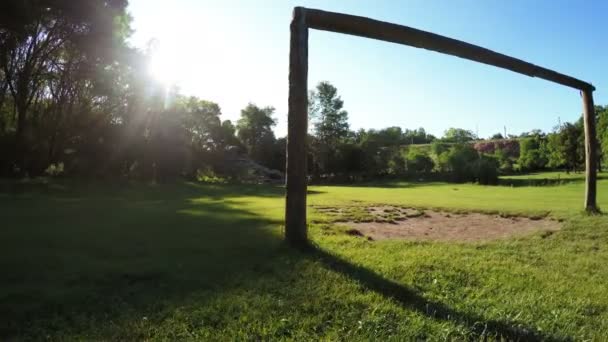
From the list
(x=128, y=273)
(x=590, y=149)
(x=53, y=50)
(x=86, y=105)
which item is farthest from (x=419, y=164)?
(x=128, y=273)

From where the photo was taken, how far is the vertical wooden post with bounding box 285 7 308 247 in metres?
5.80

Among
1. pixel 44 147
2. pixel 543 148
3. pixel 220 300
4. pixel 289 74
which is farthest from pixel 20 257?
pixel 543 148

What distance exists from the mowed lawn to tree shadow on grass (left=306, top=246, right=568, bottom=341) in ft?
0.04

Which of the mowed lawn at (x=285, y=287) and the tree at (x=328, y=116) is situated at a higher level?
the tree at (x=328, y=116)

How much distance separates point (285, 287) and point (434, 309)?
1448 millimetres

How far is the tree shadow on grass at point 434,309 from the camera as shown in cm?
315

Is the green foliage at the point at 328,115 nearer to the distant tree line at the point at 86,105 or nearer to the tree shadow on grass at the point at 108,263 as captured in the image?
the distant tree line at the point at 86,105

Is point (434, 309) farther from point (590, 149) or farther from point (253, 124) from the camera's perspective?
point (253, 124)

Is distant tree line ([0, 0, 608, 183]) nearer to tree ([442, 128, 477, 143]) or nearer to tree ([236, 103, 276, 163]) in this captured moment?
tree ([236, 103, 276, 163])

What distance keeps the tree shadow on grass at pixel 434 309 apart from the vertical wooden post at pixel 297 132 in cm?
102

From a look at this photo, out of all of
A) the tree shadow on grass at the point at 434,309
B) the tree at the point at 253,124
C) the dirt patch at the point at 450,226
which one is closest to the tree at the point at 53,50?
the dirt patch at the point at 450,226

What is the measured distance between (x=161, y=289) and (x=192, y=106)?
173 feet

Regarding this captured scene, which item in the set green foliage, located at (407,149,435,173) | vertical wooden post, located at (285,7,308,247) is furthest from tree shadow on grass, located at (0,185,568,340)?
green foliage, located at (407,149,435,173)

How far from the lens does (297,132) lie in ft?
19.3
